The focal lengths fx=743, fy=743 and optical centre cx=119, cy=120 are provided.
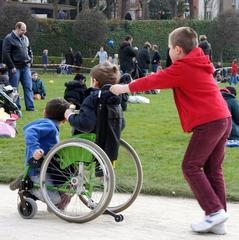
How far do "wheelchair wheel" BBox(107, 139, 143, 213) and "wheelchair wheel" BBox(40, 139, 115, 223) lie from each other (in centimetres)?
40

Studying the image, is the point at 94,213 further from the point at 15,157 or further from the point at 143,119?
the point at 143,119

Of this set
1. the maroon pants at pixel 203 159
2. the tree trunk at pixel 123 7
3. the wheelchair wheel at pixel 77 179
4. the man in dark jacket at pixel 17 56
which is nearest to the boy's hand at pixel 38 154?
the wheelchair wheel at pixel 77 179

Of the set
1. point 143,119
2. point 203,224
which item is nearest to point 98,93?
point 203,224

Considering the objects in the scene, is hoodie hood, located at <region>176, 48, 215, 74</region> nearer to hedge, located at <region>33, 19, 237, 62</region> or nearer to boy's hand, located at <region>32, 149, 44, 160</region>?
boy's hand, located at <region>32, 149, 44, 160</region>

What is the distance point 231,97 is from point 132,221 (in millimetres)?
5093

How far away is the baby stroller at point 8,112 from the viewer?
11938mm

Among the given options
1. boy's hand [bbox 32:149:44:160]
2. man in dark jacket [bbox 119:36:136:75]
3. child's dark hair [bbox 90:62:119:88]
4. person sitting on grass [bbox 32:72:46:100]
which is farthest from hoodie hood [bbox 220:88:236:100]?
man in dark jacket [bbox 119:36:136:75]

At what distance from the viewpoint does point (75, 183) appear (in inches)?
254

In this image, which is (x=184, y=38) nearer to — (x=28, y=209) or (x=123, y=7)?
(x=28, y=209)

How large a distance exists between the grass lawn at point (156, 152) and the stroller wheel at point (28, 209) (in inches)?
67.6

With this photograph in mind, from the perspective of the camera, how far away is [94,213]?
621cm

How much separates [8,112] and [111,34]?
4029cm

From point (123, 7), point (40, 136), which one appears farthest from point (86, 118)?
point (123, 7)

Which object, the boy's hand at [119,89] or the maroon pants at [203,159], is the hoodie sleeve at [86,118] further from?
the maroon pants at [203,159]
